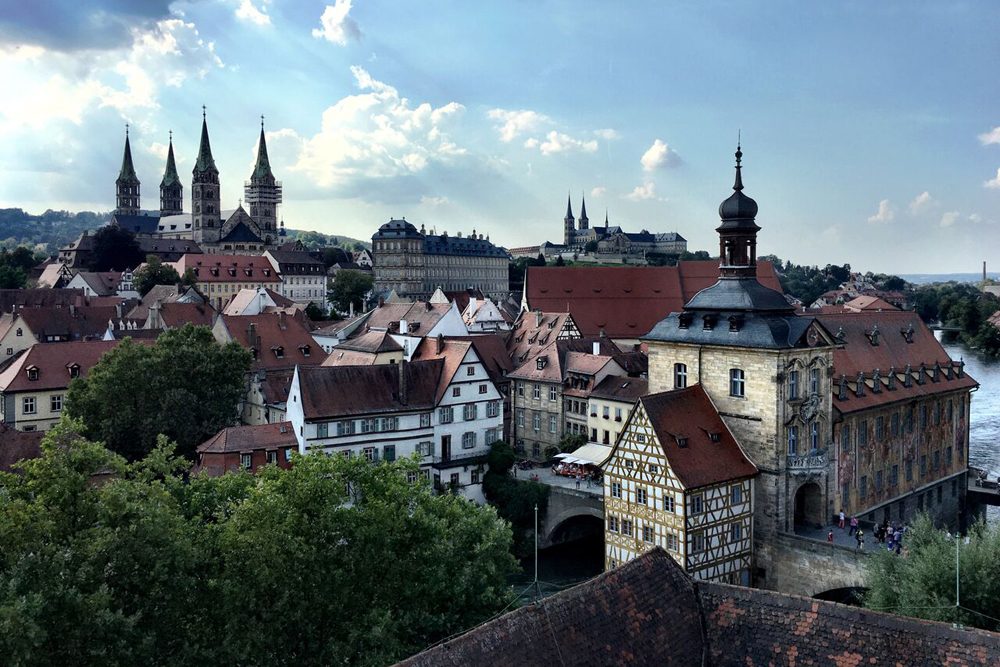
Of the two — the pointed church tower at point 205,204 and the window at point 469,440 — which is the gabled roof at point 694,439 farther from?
the pointed church tower at point 205,204

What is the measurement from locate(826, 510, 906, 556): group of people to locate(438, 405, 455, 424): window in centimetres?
2027

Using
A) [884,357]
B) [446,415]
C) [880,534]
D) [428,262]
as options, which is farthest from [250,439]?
[428,262]

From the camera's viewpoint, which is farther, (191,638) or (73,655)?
(191,638)

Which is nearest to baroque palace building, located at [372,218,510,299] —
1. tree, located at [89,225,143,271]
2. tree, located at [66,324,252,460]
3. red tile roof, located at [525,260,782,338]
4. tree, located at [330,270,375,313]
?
tree, located at [330,270,375,313]

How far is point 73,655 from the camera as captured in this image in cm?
1723

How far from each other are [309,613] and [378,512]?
116 inches

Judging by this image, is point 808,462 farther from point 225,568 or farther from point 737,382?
point 225,568

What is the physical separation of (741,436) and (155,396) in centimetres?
3201

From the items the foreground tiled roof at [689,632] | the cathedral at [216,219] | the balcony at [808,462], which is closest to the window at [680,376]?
the balcony at [808,462]

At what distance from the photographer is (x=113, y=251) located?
125750mm

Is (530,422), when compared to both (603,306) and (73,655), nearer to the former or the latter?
(603,306)

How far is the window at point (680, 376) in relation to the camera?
3896cm

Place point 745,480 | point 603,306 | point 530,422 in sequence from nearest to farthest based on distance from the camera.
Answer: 1. point 745,480
2. point 530,422
3. point 603,306

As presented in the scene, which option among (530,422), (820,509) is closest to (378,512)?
(820,509)
